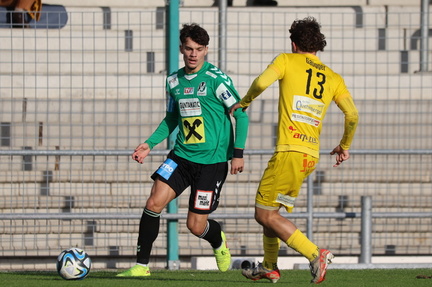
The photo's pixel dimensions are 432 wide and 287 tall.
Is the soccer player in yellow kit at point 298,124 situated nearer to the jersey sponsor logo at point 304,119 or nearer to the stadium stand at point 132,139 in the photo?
the jersey sponsor logo at point 304,119

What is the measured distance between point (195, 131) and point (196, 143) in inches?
3.6

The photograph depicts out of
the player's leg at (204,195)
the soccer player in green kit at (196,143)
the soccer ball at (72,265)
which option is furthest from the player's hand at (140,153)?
the soccer ball at (72,265)

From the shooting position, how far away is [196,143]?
24.2 ft

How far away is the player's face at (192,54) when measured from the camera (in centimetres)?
734

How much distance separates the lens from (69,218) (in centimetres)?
945

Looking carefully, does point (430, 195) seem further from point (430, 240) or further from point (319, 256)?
point (319, 256)

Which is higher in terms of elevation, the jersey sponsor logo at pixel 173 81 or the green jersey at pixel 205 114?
the jersey sponsor logo at pixel 173 81

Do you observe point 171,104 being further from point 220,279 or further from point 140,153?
point 220,279

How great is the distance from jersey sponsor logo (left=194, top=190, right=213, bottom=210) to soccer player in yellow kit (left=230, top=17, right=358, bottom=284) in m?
0.79

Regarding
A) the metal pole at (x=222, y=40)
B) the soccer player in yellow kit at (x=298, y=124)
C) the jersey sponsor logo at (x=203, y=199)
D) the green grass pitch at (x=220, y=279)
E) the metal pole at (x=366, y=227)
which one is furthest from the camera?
the metal pole at (x=222, y=40)

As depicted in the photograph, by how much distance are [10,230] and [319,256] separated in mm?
4503

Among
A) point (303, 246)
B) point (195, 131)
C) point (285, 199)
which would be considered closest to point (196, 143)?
point (195, 131)

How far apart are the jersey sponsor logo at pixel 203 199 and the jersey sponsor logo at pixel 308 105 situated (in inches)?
47.9

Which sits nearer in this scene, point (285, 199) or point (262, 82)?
point (262, 82)
